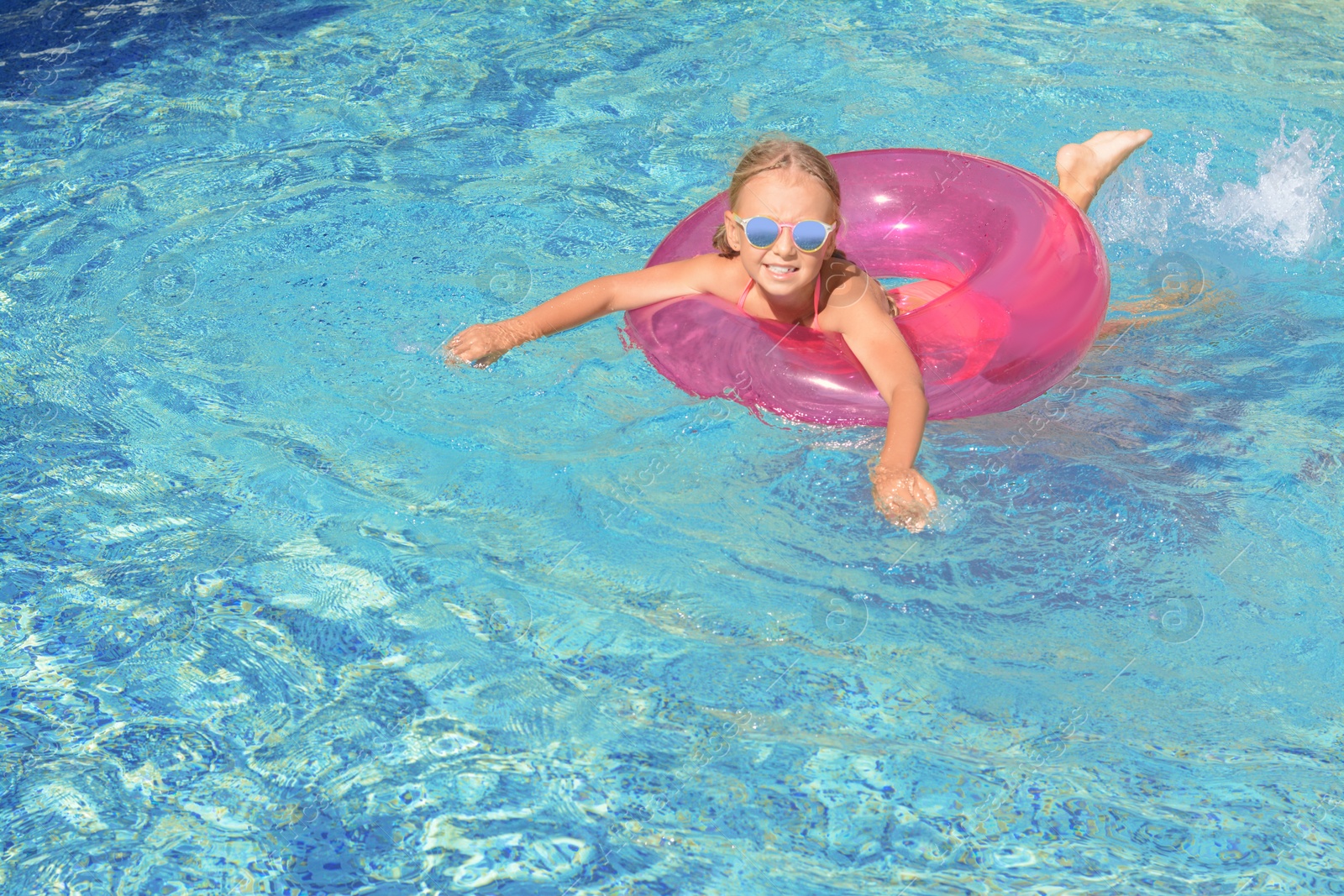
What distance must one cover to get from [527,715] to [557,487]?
36.6 inches

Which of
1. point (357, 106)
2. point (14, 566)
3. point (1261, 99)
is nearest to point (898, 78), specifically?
point (1261, 99)

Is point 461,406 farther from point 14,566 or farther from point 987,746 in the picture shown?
point 987,746

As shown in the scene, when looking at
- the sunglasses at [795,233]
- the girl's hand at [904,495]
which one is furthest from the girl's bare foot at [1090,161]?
the girl's hand at [904,495]

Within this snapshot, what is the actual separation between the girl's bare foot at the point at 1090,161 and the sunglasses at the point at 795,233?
1.61m

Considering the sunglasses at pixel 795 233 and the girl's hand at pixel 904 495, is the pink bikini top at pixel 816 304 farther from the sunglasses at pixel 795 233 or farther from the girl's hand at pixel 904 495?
the girl's hand at pixel 904 495

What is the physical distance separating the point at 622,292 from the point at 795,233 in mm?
740

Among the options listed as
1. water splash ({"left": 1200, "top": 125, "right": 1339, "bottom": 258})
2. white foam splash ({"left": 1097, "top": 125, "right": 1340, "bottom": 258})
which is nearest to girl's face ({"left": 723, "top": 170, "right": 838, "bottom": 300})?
white foam splash ({"left": 1097, "top": 125, "right": 1340, "bottom": 258})

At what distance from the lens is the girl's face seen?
3.23 metres

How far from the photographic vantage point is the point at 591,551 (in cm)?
331

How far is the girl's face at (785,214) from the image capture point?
3230 millimetres

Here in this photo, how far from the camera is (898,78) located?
628 cm

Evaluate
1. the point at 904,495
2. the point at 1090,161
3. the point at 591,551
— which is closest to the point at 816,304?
the point at 904,495

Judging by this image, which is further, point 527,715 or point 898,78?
point 898,78

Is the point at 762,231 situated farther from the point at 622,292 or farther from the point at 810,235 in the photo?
the point at 622,292
